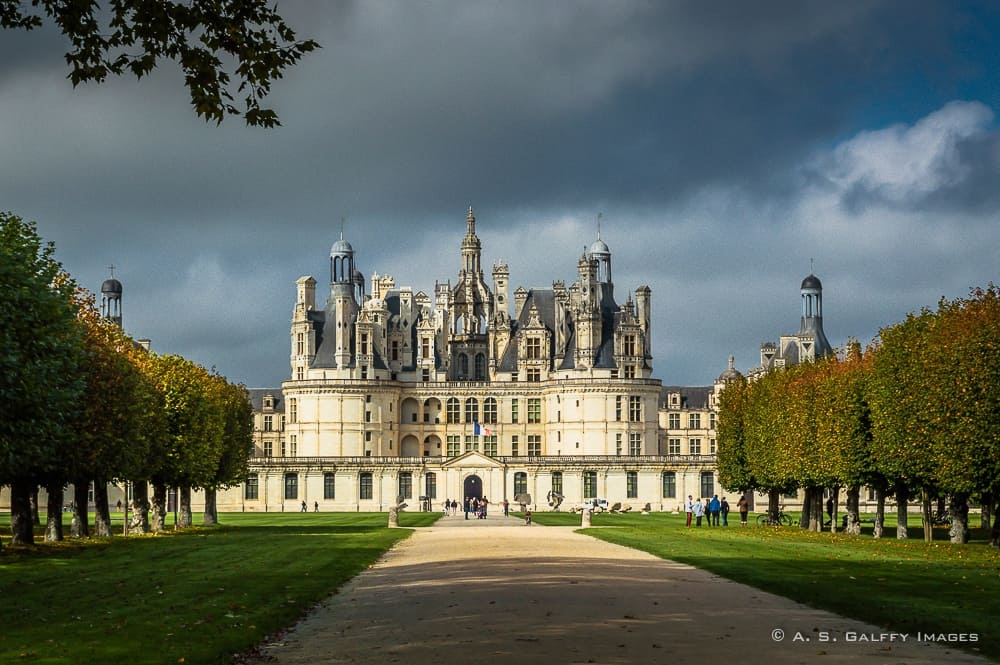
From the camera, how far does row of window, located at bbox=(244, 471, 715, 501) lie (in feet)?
429

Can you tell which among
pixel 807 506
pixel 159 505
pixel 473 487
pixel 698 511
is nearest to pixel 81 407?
pixel 159 505

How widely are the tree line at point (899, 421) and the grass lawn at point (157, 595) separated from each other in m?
Answer: 19.5

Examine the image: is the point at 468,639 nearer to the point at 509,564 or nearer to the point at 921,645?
the point at 921,645

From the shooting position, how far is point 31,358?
42500 mm

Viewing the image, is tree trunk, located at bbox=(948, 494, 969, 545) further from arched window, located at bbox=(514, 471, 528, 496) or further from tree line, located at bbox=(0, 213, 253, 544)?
arched window, located at bbox=(514, 471, 528, 496)

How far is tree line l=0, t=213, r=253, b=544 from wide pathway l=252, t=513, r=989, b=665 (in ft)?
41.1

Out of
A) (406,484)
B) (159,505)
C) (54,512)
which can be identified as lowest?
(406,484)

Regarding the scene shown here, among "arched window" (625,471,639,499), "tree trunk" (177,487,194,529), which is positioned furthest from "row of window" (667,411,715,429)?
"tree trunk" (177,487,194,529)

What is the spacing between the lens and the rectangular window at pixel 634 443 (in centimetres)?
13325

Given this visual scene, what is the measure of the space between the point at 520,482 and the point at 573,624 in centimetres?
11001

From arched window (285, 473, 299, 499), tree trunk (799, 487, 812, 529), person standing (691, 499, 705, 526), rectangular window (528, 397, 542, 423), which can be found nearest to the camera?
tree trunk (799, 487, 812, 529)

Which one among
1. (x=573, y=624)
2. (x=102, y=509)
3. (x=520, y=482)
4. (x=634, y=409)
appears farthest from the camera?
(x=634, y=409)

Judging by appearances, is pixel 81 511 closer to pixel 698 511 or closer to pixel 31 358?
pixel 31 358

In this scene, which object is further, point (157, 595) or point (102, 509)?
point (102, 509)
